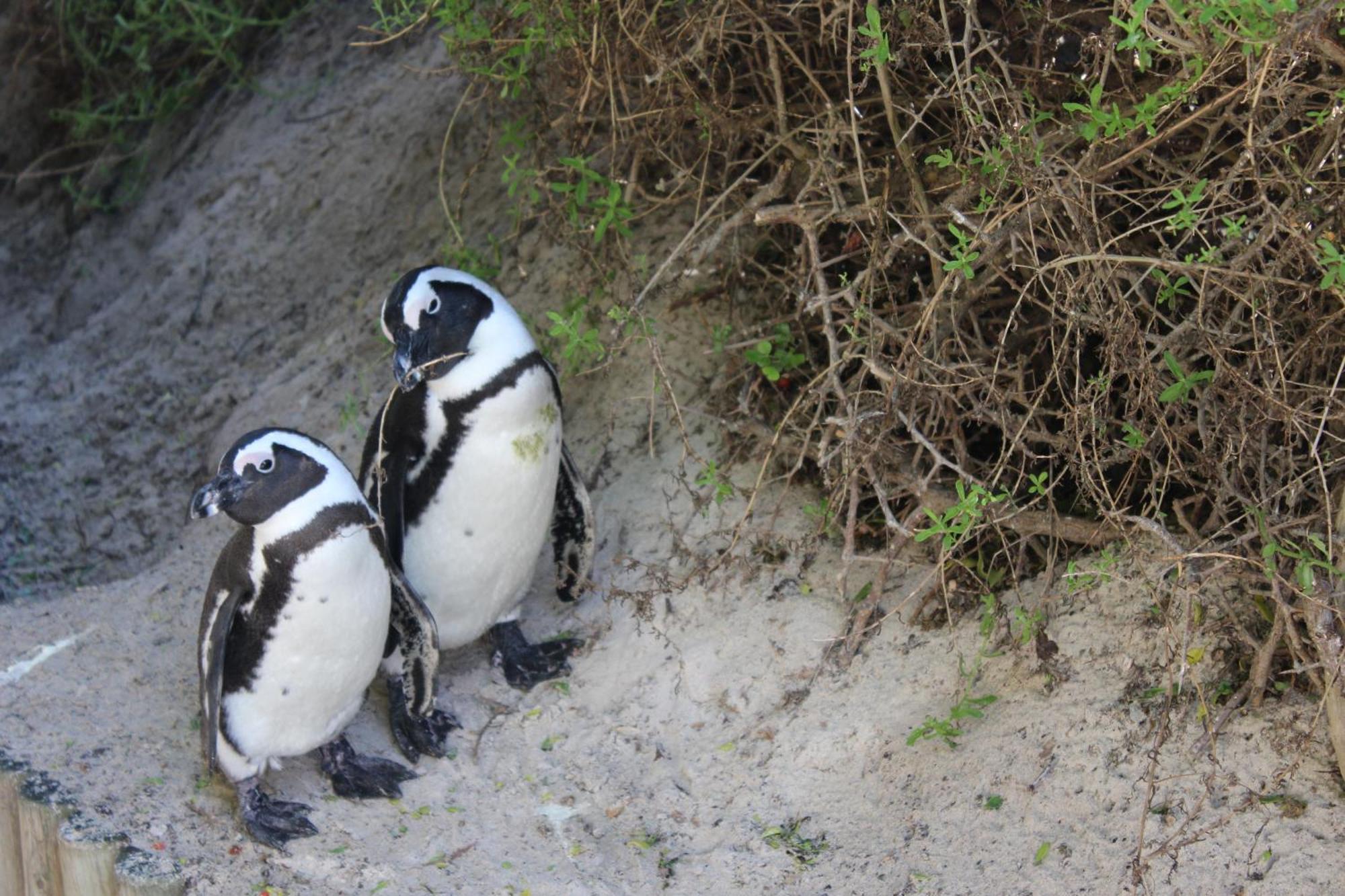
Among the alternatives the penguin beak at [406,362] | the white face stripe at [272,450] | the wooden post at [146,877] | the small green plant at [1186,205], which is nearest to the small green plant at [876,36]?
the small green plant at [1186,205]

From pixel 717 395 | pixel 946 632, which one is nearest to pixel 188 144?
pixel 717 395

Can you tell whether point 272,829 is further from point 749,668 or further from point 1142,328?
point 1142,328

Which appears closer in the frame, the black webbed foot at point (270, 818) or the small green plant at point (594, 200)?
the black webbed foot at point (270, 818)

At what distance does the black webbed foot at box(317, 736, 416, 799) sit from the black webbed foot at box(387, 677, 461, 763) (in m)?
0.05

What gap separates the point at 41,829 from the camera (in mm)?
2543

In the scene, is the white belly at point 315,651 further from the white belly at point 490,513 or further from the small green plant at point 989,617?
the small green plant at point 989,617

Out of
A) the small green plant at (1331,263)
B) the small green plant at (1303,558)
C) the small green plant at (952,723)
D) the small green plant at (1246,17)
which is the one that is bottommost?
the small green plant at (952,723)

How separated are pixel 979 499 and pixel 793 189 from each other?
1.01 m

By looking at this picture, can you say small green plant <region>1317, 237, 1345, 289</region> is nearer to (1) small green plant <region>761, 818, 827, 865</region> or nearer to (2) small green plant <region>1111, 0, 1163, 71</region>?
(2) small green plant <region>1111, 0, 1163, 71</region>

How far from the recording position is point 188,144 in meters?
4.83

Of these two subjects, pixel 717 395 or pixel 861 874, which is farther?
pixel 717 395

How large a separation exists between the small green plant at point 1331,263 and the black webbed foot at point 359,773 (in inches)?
73.9

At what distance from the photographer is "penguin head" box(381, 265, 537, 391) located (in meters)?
2.85

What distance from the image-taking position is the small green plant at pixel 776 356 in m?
2.95
